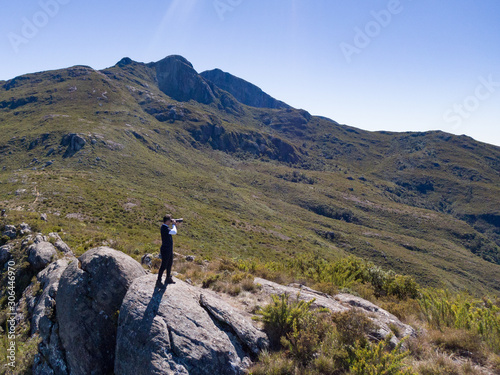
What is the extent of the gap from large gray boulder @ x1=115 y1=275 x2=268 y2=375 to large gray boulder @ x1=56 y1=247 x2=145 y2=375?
0.80 m

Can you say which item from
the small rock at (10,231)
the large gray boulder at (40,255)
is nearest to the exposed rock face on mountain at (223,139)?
the small rock at (10,231)

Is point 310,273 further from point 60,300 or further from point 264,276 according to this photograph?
point 60,300

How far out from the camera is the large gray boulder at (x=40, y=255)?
11.6m

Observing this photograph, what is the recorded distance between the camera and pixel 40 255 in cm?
1177

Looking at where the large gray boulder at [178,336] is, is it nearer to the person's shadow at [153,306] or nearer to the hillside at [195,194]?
the person's shadow at [153,306]

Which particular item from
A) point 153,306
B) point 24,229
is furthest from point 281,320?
point 24,229

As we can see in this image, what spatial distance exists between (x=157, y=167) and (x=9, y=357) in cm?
8759

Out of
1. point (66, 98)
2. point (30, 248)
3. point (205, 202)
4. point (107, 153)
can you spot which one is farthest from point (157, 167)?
point (66, 98)

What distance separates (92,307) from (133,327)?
207 cm

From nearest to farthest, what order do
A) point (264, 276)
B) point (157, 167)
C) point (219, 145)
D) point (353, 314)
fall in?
point (353, 314), point (264, 276), point (157, 167), point (219, 145)

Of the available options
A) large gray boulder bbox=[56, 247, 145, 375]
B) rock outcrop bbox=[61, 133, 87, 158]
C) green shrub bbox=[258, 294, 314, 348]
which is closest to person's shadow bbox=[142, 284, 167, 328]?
large gray boulder bbox=[56, 247, 145, 375]

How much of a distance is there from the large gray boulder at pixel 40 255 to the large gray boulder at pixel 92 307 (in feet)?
19.3

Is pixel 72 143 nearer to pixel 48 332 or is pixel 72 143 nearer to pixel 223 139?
pixel 48 332

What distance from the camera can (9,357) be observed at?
7277 millimetres
